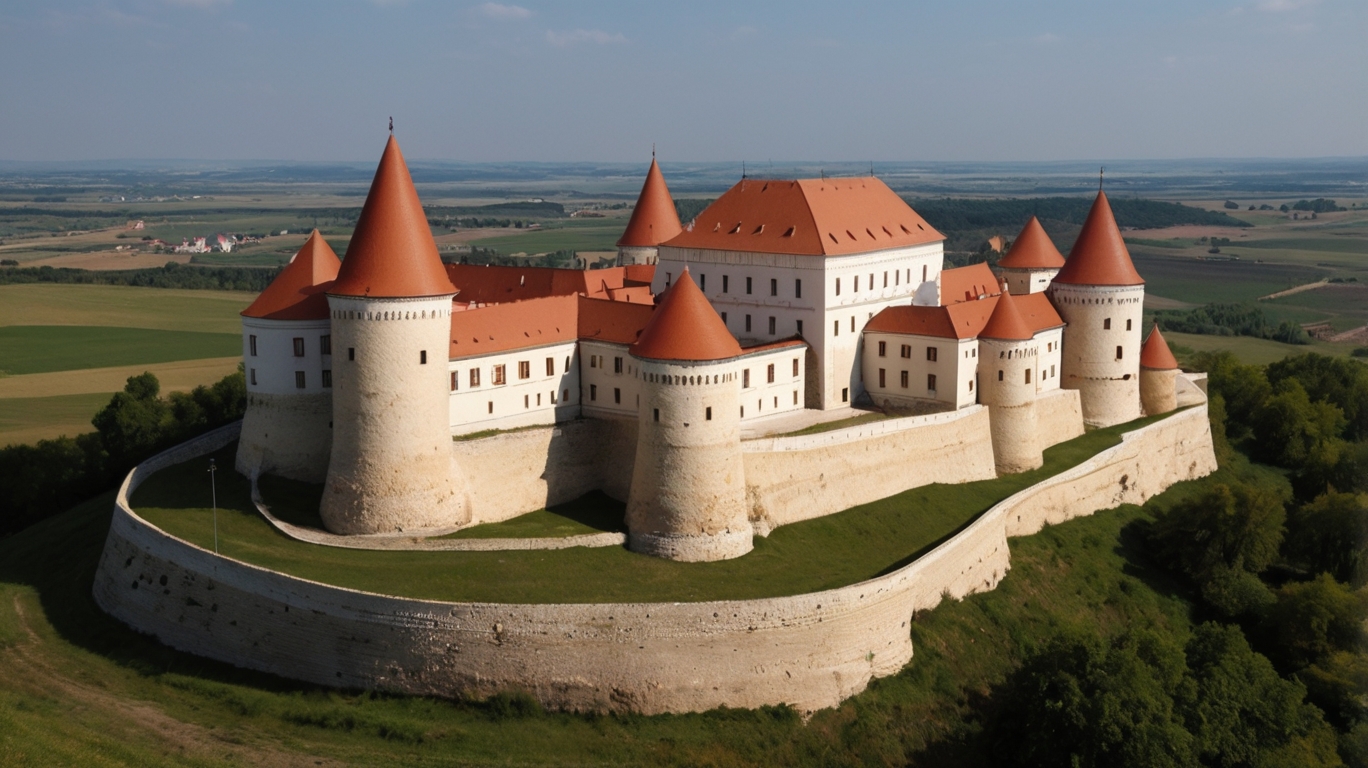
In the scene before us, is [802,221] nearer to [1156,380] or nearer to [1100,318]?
[1100,318]

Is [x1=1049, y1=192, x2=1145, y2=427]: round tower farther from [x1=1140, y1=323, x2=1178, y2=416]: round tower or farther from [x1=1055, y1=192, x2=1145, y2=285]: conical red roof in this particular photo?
[x1=1140, y1=323, x2=1178, y2=416]: round tower

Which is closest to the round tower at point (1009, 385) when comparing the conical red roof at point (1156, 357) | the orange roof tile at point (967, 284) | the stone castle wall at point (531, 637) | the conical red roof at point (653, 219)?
the orange roof tile at point (967, 284)

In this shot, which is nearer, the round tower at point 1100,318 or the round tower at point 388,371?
the round tower at point 388,371

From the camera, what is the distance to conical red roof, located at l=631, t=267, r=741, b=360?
36.5 metres

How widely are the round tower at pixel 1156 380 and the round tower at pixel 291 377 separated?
3270 cm

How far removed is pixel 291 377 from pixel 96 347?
180 ft

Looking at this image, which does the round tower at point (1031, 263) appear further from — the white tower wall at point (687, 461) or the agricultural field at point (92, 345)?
the agricultural field at point (92, 345)

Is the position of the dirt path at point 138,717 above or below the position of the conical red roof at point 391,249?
below

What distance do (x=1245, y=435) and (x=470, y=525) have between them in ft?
130

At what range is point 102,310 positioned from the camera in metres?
103

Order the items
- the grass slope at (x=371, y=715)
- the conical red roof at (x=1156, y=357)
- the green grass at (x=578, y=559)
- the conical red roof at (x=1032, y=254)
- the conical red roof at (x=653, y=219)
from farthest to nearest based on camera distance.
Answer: the conical red roof at (x=1032, y=254) < the conical red roof at (x=653, y=219) < the conical red roof at (x=1156, y=357) < the green grass at (x=578, y=559) < the grass slope at (x=371, y=715)

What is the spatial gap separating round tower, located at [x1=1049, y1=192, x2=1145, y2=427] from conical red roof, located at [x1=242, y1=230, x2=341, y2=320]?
27.7 meters

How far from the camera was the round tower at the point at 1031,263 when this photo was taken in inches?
2208

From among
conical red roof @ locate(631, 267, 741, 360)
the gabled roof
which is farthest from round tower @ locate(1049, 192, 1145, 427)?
conical red roof @ locate(631, 267, 741, 360)
